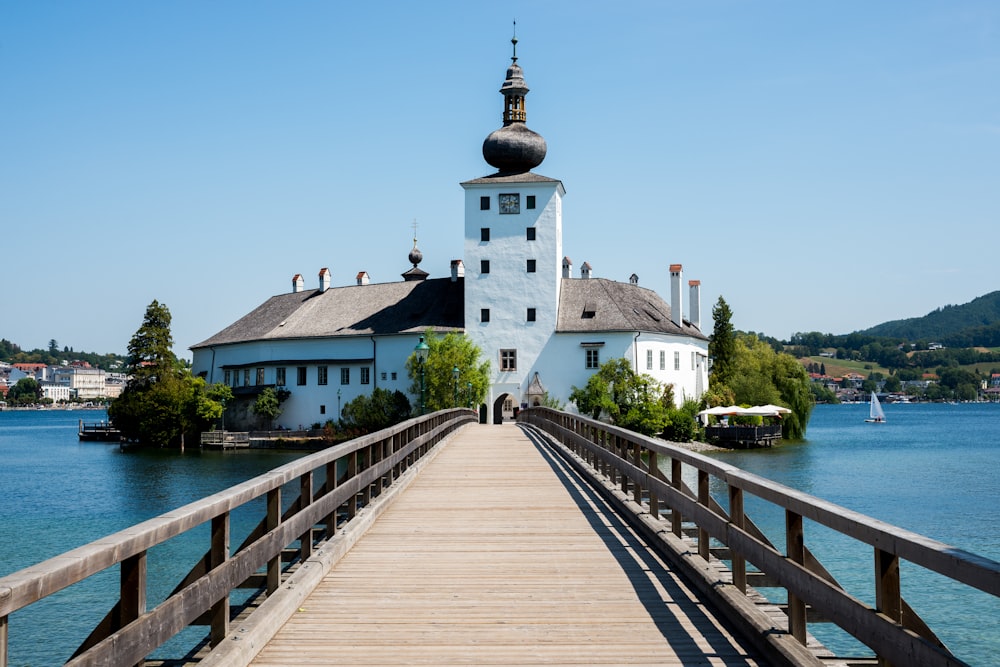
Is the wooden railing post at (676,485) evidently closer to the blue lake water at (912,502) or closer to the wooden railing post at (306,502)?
the wooden railing post at (306,502)

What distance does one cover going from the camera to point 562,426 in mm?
26469

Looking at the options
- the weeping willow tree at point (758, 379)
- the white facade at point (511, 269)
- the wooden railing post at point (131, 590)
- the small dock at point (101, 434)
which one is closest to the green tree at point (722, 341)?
the weeping willow tree at point (758, 379)

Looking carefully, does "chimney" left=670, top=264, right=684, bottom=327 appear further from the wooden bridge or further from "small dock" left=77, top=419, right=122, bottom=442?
the wooden bridge

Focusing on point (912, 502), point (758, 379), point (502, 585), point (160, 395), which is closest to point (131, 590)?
point (502, 585)

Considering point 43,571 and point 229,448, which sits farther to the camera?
point 229,448

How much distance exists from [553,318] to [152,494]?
30.1 metres

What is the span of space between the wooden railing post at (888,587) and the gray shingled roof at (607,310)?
5889 cm

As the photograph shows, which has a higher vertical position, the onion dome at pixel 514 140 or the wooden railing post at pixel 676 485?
the onion dome at pixel 514 140

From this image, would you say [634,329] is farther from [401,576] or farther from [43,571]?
[43,571]

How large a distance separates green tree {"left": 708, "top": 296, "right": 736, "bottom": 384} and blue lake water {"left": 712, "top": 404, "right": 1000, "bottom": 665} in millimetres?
8727

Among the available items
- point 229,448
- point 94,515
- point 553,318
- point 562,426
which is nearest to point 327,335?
point 229,448

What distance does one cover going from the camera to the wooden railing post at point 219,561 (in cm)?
547

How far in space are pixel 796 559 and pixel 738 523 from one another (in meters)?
1.33

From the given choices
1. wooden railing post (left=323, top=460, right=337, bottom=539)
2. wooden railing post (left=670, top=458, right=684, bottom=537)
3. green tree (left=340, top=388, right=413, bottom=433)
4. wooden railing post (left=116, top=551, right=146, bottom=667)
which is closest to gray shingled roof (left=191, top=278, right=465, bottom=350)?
green tree (left=340, top=388, right=413, bottom=433)
